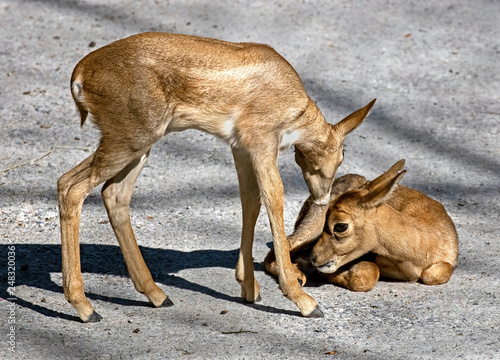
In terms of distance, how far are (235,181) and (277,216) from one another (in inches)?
99.2

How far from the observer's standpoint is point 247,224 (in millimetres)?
5332

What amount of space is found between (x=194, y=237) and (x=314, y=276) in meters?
1.16

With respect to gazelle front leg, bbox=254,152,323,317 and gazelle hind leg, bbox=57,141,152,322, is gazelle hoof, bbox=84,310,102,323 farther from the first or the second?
gazelle front leg, bbox=254,152,323,317

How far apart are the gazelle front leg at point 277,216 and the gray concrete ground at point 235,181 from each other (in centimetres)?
25

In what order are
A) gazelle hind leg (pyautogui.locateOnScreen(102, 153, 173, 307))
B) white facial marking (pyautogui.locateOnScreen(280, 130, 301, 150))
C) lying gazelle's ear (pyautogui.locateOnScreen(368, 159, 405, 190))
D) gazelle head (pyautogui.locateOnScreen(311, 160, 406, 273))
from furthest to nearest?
gazelle head (pyautogui.locateOnScreen(311, 160, 406, 273)) < lying gazelle's ear (pyautogui.locateOnScreen(368, 159, 405, 190)) < gazelle hind leg (pyautogui.locateOnScreen(102, 153, 173, 307)) < white facial marking (pyautogui.locateOnScreen(280, 130, 301, 150))

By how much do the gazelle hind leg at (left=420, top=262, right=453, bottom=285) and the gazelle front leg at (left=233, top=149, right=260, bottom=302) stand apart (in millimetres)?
1360

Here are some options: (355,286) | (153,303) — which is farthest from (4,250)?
(355,286)

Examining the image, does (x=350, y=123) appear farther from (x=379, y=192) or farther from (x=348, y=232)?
(x=348, y=232)

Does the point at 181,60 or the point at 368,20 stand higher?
the point at 181,60

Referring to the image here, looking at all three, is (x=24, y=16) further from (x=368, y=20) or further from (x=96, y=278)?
(x=96, y=278)

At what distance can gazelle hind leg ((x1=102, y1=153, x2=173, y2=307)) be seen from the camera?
5074 mm

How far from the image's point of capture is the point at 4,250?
5.70 meters

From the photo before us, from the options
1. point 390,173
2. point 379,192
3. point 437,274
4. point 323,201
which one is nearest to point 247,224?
point 323,201

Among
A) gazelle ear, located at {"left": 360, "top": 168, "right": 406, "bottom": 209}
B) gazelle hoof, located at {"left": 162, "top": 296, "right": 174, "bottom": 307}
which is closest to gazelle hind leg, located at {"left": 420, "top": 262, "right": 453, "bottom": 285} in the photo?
gazelle ear, located at {"left": 360, "top": 168, "right": 406, "bottom": 209}
